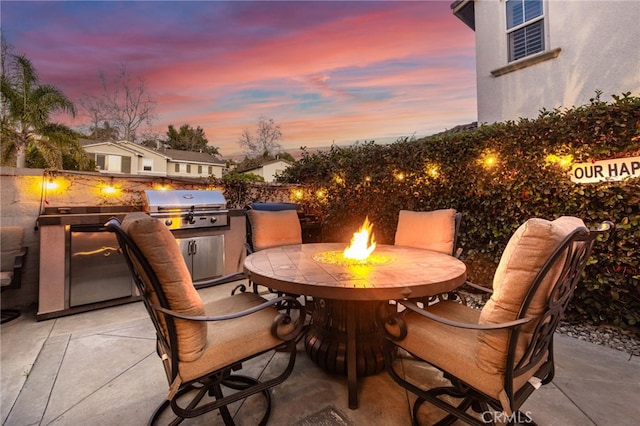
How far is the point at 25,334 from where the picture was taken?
2.53m

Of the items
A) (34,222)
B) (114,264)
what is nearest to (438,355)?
(114,264)

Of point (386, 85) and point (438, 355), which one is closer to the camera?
point (438, 355)

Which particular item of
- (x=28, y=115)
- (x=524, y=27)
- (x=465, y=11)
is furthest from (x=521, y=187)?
(x=28, y=115)

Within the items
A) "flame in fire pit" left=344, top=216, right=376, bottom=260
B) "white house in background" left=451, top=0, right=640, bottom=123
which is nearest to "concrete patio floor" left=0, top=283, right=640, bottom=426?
"flame in fire pit" left=344, top=216, right=376, bottom=260

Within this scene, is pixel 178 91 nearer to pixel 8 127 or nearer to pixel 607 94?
pixel 8 127

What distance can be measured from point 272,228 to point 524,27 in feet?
19.5

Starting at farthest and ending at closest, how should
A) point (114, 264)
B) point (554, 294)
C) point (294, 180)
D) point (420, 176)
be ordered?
point (294, 180) → point (420, 176) → point (114, 264) → point (554, 294)

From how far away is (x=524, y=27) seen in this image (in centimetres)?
491

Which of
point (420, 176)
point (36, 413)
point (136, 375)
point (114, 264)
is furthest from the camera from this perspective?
point (420, 176)

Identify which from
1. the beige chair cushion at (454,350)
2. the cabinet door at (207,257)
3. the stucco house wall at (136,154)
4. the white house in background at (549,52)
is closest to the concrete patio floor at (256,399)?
the beige chair cushion at (454,350)

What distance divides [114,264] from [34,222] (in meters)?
1.17

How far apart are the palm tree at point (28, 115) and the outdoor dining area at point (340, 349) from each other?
32.3 feet

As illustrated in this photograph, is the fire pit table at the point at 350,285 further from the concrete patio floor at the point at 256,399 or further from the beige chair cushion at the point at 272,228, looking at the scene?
the beige chair cushion at the point at 272,228

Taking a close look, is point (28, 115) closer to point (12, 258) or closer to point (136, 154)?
point (136, 154)
